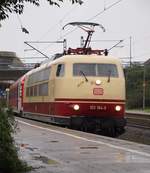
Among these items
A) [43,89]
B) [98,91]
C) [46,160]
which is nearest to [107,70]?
[98,91]

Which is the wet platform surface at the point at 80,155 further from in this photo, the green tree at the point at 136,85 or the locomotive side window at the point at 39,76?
the green tree at the point at 136,85

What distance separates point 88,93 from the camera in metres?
22.3

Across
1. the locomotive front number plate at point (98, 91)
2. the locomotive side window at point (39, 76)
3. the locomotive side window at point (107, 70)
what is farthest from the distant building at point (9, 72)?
the locomotive front number plate at point (98, 91)

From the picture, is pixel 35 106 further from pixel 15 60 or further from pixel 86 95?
pixel 15 60

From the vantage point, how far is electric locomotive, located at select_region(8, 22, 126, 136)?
22281 millimetres

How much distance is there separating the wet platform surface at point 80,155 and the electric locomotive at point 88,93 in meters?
4.43

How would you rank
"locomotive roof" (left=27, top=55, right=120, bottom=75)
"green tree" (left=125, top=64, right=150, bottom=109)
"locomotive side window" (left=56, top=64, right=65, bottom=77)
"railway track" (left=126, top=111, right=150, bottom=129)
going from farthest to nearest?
"green tree" (left=125, top=64, right=150, bottom=109)
"railway track" (left=126, top=111, right=150, bottom=129)
"locomotive roof" (left=27, top=55, right=120, bottom=75)
"locomotive side window" (left=56, top=64, right=65, bottom=77)

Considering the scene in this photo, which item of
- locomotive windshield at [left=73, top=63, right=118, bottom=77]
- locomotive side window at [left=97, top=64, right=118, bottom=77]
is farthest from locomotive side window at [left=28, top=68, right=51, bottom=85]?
locomotive side window at [left=97, top=64, right=118, bottom=77]

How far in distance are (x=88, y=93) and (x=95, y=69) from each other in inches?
45.7

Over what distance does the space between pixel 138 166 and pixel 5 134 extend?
247cm

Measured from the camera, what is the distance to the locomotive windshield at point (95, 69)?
2289 cm

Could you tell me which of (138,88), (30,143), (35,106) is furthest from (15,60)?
(30,143)

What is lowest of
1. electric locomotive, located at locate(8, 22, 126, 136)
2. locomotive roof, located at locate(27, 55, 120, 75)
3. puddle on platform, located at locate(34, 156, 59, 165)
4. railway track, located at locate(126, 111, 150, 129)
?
railway track, located at locate(126, 111, 150, 129)

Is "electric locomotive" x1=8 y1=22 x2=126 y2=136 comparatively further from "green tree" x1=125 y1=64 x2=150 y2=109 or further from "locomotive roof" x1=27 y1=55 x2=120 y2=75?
Answer: "green tree" x1=125 y1=64 x2=150 y2=109
